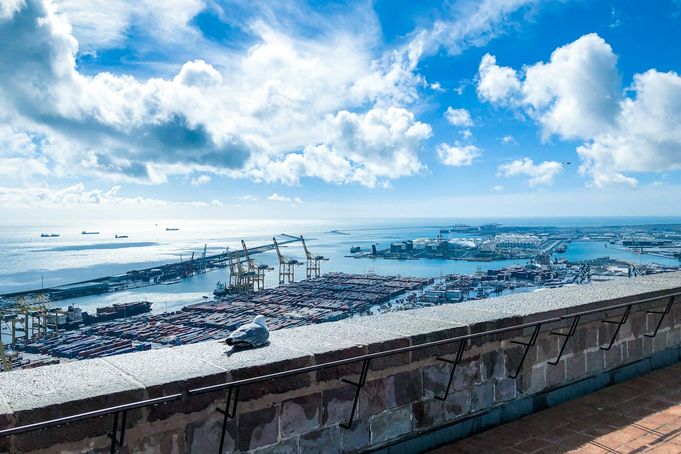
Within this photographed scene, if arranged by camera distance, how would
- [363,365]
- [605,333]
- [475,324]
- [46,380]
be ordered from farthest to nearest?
1. [605,333]
2. [475,324]
3. [363,365]
4. [46,380]

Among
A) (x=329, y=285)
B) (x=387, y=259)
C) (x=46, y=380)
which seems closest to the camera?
(x=46, y=380)

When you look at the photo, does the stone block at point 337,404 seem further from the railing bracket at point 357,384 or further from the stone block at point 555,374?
the stone block at point 555,374

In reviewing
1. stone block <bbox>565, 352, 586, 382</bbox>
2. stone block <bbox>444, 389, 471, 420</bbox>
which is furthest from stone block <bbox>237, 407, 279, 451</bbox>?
stone block <bbox>565, 352, 586, 382</bbox>

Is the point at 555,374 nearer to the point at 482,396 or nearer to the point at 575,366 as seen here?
the point at 575,366

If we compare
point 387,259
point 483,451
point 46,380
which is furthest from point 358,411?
point 387,259

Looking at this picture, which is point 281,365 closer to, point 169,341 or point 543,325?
point 543,325

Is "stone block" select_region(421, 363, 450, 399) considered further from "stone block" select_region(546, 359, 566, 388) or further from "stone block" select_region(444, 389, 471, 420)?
"stone block" select_region(546, 359, 566, 388)

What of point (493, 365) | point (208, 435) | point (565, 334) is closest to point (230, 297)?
point (565, 334)

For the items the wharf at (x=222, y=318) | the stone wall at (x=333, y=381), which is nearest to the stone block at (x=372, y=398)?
the stone wall at (x=333, y=381)
